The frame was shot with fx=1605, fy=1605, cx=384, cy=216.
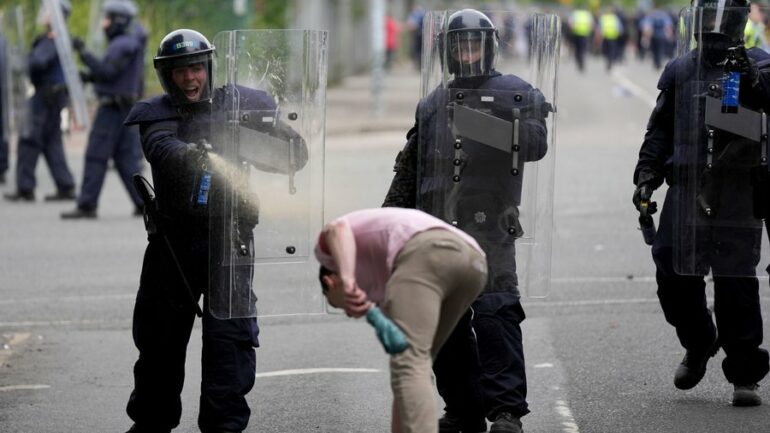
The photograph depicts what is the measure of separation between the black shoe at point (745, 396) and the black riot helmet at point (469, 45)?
1933 millimetres

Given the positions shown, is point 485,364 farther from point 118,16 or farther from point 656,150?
point 118,16

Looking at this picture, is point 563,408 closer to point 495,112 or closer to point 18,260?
point 495,112

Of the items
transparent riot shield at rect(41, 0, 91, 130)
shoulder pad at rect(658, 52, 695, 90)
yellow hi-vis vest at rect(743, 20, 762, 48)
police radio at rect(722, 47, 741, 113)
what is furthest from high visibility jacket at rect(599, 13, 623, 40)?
police radio at rect(722, 47, 741, 113)

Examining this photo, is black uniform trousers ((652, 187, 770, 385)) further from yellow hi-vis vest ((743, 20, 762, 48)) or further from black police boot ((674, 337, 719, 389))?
yellow hi-vis vest ((743, 20, 762, 48))

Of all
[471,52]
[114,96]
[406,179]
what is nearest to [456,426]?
[406,179]

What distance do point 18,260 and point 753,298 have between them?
22.9ft

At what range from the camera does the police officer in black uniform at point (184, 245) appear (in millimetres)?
6309

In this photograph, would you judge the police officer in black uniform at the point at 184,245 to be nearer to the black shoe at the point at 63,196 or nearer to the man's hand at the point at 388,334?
the man's hand at the point at 388,334

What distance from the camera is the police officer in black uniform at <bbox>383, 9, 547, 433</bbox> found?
6.45 metres

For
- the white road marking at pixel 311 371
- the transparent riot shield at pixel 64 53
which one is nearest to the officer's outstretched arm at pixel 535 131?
the white road marking at pixel 311 371

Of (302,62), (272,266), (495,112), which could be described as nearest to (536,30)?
(495,112)

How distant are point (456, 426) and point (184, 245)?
4.44ft

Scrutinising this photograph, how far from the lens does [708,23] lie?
6.80 meters

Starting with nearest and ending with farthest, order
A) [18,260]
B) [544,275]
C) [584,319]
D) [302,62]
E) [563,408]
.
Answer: [302,62]
[544,275]
[563,408]
[584,319]
[18,260]
